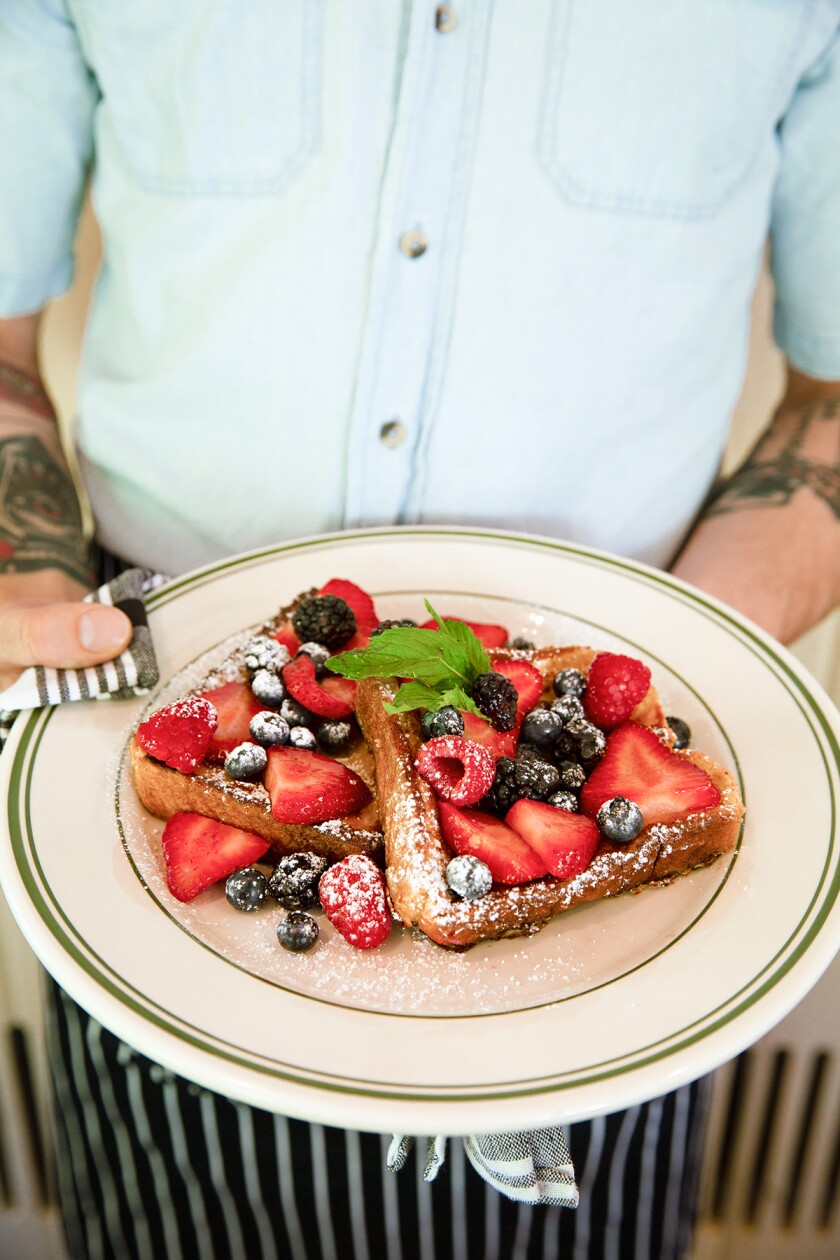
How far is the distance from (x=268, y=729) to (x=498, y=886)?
0.33m

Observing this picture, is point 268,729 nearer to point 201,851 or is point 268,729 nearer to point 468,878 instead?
point 201,851

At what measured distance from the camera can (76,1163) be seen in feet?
5.33

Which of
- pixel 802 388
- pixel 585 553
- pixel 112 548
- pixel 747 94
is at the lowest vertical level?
pixel 112 548

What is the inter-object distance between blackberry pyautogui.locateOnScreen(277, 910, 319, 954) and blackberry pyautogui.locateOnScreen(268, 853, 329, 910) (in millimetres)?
40

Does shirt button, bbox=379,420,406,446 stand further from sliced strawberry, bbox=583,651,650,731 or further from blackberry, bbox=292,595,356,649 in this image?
Answer: sliced strawberry, bbox=583,651,650,731

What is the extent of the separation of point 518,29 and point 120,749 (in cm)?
107

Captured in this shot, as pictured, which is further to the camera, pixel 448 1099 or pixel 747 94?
pixel 747 94

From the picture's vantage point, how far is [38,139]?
1439 mm

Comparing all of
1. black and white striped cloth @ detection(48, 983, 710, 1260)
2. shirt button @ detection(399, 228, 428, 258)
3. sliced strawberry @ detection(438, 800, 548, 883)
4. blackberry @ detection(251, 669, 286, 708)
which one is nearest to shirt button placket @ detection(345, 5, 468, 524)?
shirt button @ detection(399, 228, 428, 258)

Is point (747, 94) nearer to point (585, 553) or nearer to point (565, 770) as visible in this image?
point (585, 553)

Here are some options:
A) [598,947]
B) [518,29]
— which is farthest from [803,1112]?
[518,29]

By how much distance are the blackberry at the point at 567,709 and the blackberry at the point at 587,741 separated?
0.02 meters

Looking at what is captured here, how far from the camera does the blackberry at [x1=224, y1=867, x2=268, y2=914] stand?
1.00m

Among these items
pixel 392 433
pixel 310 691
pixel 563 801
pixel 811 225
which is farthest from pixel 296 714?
pixel 811 225
